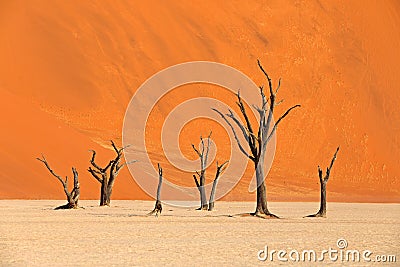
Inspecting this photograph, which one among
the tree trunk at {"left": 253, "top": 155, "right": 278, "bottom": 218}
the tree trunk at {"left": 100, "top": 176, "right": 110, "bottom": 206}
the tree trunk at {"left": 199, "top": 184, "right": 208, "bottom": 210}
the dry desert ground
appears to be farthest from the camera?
the tree trunk at {"left": 100, "top": 176, "right": 110, "bottom": 206}

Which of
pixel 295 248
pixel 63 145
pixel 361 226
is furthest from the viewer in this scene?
pixel 63 145

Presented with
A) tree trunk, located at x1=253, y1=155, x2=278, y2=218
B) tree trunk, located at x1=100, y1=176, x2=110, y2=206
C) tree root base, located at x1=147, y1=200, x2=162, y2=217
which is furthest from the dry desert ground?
tree trunk, located at x1=100, y1=176, x2=110, y2=206

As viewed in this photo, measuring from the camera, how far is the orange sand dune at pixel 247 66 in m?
71.9

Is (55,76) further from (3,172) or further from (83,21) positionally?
(3,172)

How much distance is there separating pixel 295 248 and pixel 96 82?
62.0 meters

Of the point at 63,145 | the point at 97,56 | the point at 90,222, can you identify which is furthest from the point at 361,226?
the point at 97,56

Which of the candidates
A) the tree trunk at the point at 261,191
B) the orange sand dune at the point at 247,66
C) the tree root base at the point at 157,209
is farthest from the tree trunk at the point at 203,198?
the orange sand dune at the point at 247,66

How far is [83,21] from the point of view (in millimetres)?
84938

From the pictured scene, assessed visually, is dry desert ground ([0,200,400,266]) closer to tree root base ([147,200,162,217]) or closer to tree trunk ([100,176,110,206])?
tree root base ([147,200,162,217])

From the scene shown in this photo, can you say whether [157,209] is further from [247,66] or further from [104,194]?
[247,66]

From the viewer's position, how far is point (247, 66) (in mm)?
85438

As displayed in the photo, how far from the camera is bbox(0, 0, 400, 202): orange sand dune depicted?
71.9 m

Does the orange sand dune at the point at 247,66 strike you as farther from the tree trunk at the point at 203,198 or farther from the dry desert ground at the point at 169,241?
the dry desert ground at the point at 169,241

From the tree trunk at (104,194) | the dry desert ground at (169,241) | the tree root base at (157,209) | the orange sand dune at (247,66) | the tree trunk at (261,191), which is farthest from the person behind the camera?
the orange sand dune at (247,66)
